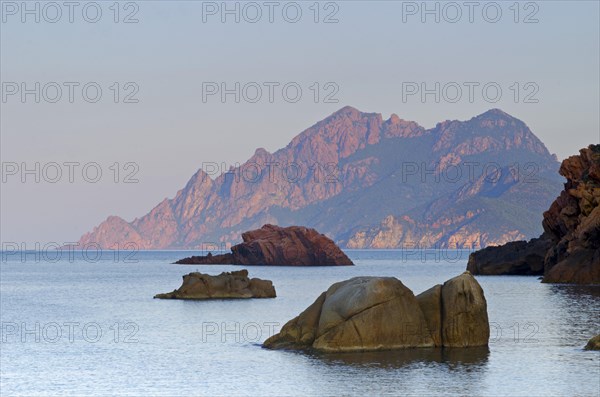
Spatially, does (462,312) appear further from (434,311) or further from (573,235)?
(573,235)

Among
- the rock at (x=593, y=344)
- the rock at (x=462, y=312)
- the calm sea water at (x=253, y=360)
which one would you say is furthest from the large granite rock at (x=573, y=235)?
the rock at (x=462, y=312)

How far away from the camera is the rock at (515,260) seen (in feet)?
510

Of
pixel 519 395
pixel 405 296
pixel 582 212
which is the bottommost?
pixel 519 395

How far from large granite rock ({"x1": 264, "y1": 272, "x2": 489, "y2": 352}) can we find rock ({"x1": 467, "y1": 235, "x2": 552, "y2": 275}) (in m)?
104

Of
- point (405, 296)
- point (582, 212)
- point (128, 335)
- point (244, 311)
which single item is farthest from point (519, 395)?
point (582, 212)

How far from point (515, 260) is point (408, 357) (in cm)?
11411

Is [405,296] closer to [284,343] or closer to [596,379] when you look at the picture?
[284,343]

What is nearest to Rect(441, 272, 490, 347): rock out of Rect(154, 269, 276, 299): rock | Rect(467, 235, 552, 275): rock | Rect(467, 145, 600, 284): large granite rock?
Rect(154, 269, 276, 299): rock

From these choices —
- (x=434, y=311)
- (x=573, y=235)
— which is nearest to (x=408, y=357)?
(x=434, y=311)

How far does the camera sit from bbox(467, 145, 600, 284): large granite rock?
117 metres

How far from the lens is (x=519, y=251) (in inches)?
6344

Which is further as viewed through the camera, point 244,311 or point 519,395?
point 244,311

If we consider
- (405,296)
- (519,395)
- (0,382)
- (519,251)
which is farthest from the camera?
(519,251)

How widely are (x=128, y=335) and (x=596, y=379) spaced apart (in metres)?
33.7
